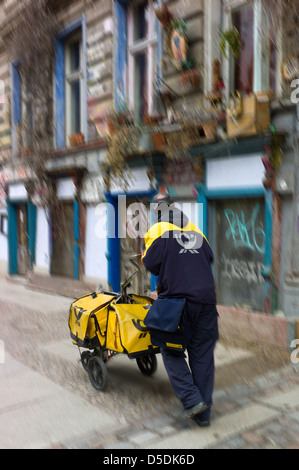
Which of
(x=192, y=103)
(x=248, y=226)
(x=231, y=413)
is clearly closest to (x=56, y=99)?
(x=192, y=103)

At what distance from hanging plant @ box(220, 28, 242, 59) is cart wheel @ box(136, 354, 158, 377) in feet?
15.1

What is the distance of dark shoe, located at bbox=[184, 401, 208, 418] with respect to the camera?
3768 millimetres

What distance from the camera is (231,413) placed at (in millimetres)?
4176

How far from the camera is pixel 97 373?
15.8ft

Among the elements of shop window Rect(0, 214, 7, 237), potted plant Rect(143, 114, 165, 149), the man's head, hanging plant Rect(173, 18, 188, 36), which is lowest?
shop window Rect(0, 214, 7, 237)

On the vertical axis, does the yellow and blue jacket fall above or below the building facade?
below

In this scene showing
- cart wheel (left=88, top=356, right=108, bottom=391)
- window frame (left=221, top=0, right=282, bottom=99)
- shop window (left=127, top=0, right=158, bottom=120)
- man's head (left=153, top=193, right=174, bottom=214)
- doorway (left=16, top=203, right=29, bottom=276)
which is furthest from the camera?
doorway (left=16, top=203, right=29, bottom=276)

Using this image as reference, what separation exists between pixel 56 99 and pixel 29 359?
739cm

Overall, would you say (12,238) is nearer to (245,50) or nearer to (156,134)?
(156,134)

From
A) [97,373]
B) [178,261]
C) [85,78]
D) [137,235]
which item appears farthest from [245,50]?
[97,373]

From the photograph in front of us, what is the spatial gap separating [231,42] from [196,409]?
535 cm

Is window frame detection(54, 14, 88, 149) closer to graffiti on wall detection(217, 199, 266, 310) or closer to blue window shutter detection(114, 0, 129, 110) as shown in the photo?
blue window shutter detection(114, 0, 129, 110)

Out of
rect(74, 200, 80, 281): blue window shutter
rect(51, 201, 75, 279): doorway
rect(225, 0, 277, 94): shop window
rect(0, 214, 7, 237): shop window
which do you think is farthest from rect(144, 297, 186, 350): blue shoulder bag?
rect(0, 214, 7, 237): shop window

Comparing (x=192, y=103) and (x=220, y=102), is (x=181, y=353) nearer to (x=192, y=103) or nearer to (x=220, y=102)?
(x=220, y=102)
